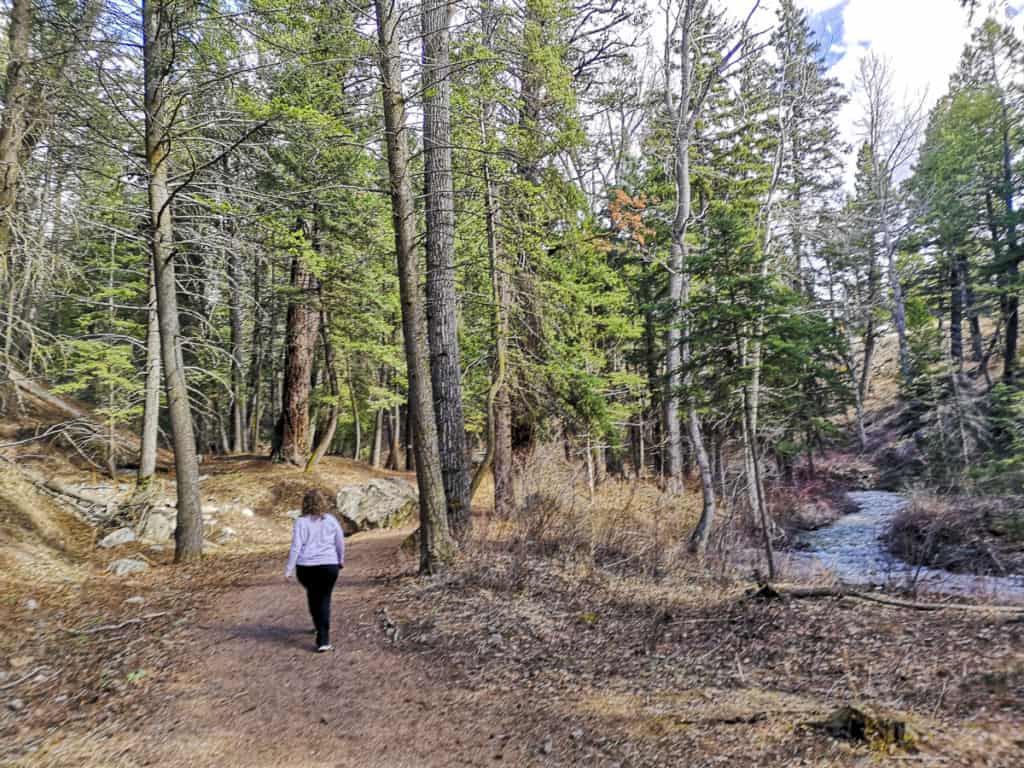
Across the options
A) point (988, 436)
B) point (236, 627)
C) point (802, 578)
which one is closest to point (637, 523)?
point (802, 578)

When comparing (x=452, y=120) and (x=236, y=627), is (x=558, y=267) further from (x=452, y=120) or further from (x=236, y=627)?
(x=236, y=627)

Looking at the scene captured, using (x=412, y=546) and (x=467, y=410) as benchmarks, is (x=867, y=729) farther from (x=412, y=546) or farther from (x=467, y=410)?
(x=467, y=410)

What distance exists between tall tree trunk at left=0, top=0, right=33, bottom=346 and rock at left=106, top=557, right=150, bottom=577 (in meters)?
3.58

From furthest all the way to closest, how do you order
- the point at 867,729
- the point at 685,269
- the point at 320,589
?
Result: the point at 685,269 < the point at 320,589 < the point at 867,729

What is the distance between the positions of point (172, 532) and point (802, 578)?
37.8 feet

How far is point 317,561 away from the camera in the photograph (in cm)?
566

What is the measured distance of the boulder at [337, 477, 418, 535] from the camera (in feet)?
43.1

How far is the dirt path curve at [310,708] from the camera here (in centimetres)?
390

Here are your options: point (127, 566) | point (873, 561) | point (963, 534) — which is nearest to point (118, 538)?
point (127, 566)

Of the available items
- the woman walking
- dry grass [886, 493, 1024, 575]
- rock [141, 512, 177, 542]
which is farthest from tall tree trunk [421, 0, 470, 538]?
dry grass [886, 493, 1024, 575]

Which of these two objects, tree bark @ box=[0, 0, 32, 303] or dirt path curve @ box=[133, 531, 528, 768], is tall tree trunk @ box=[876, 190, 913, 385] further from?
tree bark @ box=[0, 0, 32, 303]

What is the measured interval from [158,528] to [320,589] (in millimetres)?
7294

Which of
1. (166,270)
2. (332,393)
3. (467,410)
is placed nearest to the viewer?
(166,270)

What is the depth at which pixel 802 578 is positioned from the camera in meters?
9.35
